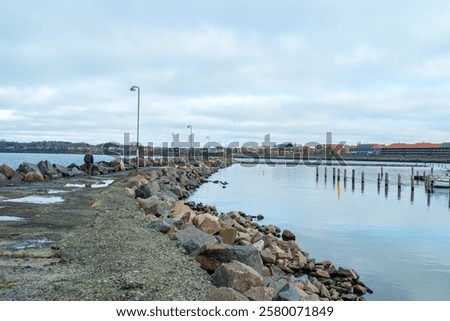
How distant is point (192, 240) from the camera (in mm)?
9758

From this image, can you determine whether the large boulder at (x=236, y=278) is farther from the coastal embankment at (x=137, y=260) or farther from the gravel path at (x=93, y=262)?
the gravel path at (x=93, y=262)

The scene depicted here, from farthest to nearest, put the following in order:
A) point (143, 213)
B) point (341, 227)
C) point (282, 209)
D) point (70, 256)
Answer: point (282, 209) < point (341, 227) < point (143, 213) < point (70, 256)

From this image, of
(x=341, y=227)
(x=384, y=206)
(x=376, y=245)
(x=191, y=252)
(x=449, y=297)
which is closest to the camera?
(x=191, y=252)

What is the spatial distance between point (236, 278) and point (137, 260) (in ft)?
6.70

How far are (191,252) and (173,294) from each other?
312cm

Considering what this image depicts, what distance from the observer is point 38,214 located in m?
13.4

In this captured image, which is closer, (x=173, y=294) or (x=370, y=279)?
(x=173, y=294)

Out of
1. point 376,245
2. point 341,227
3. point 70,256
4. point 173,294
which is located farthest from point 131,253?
point 341,227

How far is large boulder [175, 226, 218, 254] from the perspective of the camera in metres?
9.52

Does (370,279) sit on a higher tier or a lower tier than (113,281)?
lower

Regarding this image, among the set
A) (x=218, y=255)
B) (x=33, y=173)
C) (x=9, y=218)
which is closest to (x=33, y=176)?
(x=33, y=173)

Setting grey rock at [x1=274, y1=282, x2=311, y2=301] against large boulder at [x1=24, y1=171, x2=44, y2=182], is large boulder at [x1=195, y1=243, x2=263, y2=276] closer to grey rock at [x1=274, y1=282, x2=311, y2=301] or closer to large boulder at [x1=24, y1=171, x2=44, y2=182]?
grey rock at [x1=274, y1=282, x2=311, y2=301]

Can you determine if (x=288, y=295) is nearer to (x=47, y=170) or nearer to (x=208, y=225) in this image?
(x=208, y=225)
